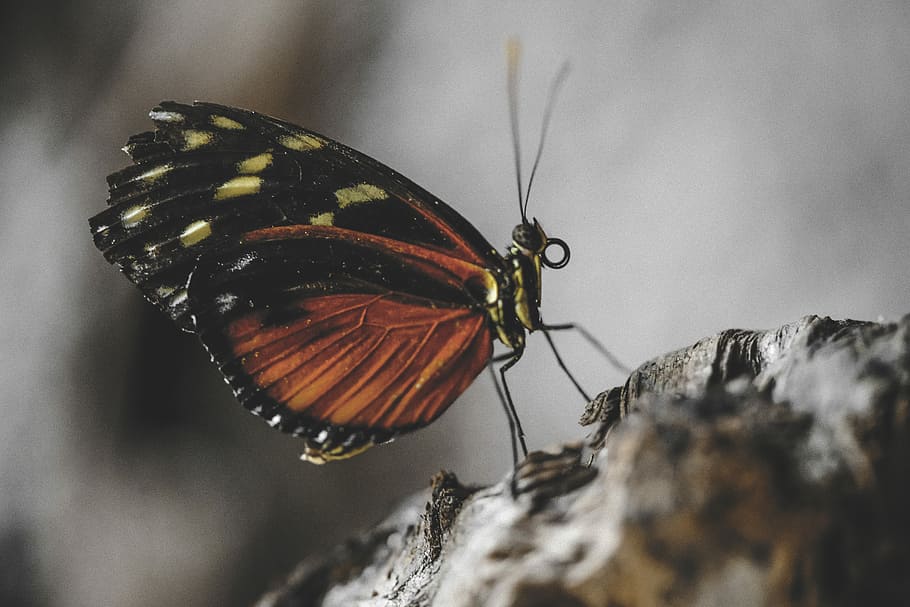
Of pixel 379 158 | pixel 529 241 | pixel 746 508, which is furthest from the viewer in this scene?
pixel 379 158

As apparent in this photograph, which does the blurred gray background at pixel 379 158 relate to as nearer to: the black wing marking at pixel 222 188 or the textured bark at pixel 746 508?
the black wing marking at pixel 222 188

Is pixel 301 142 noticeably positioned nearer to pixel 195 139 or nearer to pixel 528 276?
pixel 195 139

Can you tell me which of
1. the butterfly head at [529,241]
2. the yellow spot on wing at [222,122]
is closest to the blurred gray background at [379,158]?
the butterfly head at [529,241]

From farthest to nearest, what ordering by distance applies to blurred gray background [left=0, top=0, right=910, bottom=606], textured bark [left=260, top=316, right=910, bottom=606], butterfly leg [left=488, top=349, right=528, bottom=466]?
blurred gray background [left=0, top=0, right=910, bottom=606] → butterfly leg [left=488, top=349, right=528, bottom=466] → textured bark [left=260, top=316, right=910, bottom=606]

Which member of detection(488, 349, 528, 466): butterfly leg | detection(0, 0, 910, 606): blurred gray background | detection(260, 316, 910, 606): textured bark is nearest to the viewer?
detection(260, 316, 910, 606): textured bark

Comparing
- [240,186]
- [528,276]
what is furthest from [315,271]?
[528,276]

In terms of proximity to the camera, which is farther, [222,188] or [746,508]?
[222,188]

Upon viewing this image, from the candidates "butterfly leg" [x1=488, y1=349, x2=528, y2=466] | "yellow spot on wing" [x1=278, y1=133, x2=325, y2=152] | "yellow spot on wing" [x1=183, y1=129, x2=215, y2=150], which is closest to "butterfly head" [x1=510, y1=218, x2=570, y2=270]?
"butterfly leg" [x1=488, y1=349, x2=528, y2=466]

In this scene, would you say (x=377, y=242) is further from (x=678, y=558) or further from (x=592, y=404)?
(x=678, y=558)

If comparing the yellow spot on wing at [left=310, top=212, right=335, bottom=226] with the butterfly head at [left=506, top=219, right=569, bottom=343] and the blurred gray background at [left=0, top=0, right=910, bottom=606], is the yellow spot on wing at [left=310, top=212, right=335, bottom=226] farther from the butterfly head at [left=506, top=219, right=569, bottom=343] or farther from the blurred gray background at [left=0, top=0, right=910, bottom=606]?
the blurred gray background at [left=0, top=0, right=910, bottom=606]
